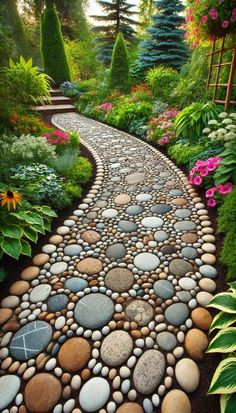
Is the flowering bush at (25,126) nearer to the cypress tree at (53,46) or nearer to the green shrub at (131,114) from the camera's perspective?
the green shrub at (131,114)

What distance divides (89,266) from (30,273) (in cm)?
50

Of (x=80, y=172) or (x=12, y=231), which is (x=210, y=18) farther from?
(x=12, y=231)

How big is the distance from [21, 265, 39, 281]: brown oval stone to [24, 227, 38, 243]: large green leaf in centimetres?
24

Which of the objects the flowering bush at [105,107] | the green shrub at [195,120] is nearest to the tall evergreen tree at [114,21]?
the flowering bush at [105,107]

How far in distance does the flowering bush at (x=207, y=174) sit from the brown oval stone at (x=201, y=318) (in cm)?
131

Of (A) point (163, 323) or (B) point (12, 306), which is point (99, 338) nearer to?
(A) point (163, 323)

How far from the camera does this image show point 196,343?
4.66 ft

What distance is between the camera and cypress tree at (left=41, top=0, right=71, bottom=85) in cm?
902

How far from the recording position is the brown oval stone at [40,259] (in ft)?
6.84

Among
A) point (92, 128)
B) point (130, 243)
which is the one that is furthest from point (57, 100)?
point (130, 243)

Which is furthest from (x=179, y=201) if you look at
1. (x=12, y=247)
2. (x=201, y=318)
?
(x=12, y=247)

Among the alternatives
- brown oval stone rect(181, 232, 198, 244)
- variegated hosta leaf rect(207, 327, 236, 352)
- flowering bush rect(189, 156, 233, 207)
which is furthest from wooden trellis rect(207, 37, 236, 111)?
variegated hosta leaf rect(207, 327, 236, 352)

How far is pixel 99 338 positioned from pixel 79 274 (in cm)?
58

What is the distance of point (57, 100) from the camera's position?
8602 mm
